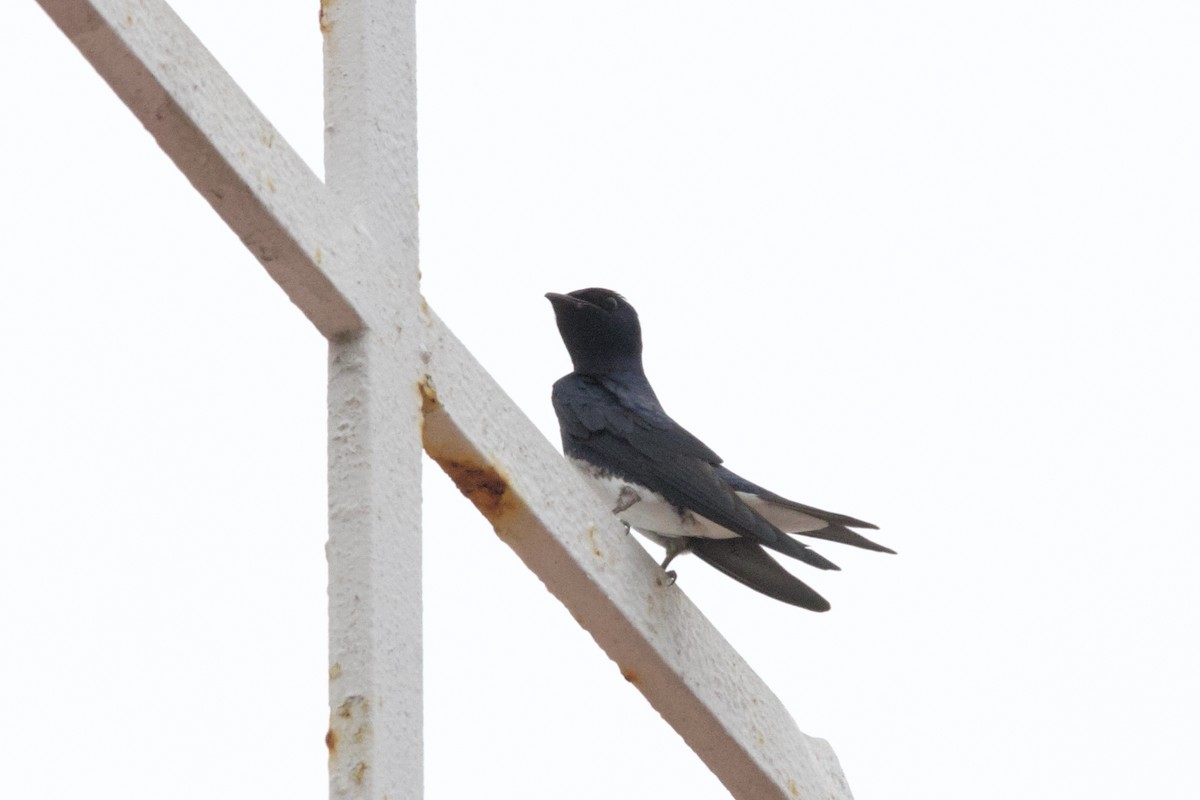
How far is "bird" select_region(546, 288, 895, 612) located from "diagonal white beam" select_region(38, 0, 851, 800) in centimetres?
102

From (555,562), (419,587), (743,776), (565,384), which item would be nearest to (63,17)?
(419,587)

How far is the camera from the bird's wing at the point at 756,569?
11.7ft

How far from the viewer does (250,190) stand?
1.89 metres

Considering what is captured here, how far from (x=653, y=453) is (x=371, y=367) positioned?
1.98m

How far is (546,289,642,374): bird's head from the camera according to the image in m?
4.62

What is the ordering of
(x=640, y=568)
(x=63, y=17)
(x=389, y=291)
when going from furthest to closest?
(x=640, y=568) → (x=389, y=291) → (x=63, y=17)

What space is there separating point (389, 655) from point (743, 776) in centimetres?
104

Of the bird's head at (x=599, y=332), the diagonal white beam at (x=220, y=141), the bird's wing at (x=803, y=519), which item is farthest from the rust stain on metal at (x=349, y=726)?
the bird's head at (x=599, y=332)

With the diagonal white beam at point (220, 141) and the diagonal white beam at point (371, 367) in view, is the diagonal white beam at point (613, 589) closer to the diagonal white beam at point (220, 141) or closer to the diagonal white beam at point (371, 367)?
the diagonal white beam at point (371, 367)

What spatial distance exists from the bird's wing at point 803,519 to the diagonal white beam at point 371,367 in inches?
52.8

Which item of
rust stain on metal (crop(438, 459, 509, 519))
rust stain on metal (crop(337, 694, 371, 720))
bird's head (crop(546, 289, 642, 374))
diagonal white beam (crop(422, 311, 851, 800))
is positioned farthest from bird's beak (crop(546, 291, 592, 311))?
rust stain on metal (crop(337, 694, 371, 720))

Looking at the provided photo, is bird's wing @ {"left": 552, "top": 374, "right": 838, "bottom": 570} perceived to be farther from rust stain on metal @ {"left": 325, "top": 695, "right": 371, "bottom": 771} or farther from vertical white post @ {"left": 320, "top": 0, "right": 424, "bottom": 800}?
rust stain on metal @ {"left": 325, "top": 695, "right": 371, "bottom": 771}

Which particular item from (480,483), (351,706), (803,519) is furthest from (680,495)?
(351,706)

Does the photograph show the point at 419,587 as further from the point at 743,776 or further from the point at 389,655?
the point at 743,776
